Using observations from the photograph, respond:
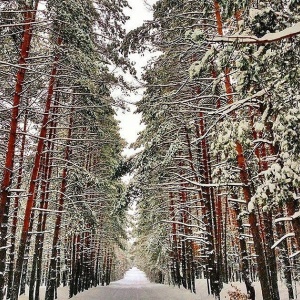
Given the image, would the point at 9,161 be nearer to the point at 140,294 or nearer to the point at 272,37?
the point at 272,37

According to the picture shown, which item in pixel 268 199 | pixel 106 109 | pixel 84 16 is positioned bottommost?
pixel 268 199

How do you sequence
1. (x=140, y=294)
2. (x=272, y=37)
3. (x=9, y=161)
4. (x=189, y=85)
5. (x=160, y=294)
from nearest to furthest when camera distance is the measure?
(x=272, y=37) < (x=9, y=161) < (x=189, y=85) < (x=160, y=294) < (x=140, y=294)

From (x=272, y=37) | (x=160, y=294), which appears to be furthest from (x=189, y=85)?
(x=160, y=294)

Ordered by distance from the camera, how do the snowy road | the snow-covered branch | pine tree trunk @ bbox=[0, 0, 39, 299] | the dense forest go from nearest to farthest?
1. the snow-covered branch
2. the dense forest
3. pine tree trunk @ bbox=[0, 0, 39, 299]
4. the snowy road

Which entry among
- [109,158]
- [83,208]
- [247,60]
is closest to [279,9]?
[247,60]

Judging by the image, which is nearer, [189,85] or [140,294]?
[189,85]

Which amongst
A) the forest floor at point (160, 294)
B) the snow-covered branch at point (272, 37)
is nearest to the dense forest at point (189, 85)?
the snow-covered branch at point (272, 37)

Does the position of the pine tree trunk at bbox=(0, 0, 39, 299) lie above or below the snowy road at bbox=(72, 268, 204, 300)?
above

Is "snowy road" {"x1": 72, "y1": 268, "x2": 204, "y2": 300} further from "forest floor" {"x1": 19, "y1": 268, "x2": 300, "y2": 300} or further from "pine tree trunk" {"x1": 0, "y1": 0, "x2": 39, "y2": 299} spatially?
"pine tree trunk" {"x1": 0, "y1": 0, "x2": 39, "y2": 299}

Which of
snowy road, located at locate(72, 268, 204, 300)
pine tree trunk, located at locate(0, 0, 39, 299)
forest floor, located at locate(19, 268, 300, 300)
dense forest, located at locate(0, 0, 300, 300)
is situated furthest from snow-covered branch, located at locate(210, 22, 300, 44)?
snowy road, located at locate(72, 268, 204, 300)

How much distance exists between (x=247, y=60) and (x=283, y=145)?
1664mm

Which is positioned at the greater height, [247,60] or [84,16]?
[84,16]

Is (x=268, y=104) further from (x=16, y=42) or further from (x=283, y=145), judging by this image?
(x=16, y=42)

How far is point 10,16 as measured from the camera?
8836 mm
